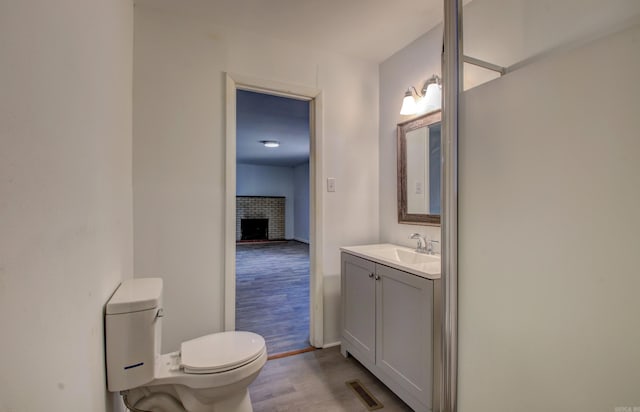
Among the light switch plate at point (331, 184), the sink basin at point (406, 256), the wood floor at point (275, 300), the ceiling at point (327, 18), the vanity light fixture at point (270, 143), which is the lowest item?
the wood floor at point (275, 300)

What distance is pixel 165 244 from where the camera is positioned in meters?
1.97

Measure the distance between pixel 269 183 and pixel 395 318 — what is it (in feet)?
25.9

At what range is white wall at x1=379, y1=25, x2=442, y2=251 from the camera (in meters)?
2.11

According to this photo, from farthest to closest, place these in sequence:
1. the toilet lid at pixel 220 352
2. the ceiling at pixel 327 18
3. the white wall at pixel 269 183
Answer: the white wall at pixel 269 183, the ceiling at pixel 327 18, the toilet lid at pixel 220 352

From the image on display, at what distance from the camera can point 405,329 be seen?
163 cm

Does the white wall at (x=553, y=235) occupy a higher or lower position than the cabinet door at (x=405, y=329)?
higher

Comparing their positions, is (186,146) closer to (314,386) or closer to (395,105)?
(395,105)

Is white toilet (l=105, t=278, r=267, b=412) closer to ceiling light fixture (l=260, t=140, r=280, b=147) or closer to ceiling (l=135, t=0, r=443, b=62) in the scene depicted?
ceiling (l=135, t=0, r=443, b=62)

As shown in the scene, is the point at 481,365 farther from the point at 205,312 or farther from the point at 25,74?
the point at 205,312

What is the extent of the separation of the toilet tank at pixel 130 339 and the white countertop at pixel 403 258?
4.03ft

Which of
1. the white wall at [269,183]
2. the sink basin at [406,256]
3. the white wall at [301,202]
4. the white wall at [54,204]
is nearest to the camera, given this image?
the white wall at [54,204]

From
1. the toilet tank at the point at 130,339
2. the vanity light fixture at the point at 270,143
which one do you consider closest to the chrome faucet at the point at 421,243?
the toilet tank at the point at 130,339

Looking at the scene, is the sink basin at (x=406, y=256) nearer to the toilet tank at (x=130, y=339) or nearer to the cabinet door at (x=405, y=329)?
the cabinet door at (x=405, y=329)

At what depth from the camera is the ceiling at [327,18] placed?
6.10ft
